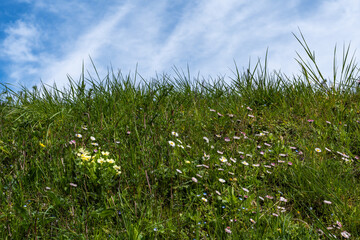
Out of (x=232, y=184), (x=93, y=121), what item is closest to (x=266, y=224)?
(x=232, y=184)

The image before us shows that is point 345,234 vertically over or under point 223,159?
under

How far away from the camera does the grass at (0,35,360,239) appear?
8.63 ft

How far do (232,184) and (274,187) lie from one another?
1.51ft

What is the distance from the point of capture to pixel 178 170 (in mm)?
2963

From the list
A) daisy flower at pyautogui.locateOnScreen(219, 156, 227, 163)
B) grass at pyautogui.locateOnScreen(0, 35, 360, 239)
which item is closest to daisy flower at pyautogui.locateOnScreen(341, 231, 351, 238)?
grass at pyautogui.locateOnScreen(0, 35, 360, 239)

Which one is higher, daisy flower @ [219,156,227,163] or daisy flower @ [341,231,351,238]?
daisy flower @ [219,156,227,163]

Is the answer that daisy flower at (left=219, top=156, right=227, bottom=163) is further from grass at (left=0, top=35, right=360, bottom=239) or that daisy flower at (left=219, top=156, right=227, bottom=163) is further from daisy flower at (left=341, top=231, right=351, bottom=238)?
daisy flower at (left=341, top=231, right=351, bottom=238)

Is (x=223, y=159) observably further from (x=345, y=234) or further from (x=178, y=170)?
(x=345, y=234)

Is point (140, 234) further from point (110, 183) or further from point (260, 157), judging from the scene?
point (260, 157)

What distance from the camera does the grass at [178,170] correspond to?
8.63ft

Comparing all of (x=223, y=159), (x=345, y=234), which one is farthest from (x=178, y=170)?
(x=345, y=234)

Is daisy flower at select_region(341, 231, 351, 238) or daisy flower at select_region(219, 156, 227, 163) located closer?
daisy flower at select_region(341, 231, 351, 238)

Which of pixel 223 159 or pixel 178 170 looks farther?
pixel 223 159

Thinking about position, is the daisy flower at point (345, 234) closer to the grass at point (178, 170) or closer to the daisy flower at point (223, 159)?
the grass at point (178, 170)
